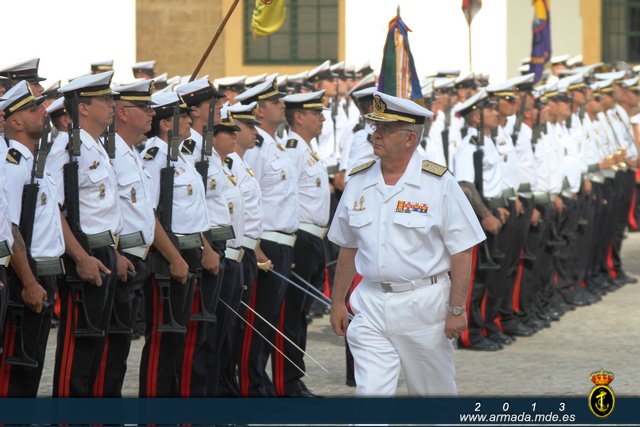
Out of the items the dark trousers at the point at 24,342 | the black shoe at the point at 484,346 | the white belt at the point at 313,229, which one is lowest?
the black shoe at the point at 484,346

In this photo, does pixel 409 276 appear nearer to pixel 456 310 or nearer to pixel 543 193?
pixel 456 310

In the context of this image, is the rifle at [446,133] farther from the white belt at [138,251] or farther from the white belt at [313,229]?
the white belt at [138,251]

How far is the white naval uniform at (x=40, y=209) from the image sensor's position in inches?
305

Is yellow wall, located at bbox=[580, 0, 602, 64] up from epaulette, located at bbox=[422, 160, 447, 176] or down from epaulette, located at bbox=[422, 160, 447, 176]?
up

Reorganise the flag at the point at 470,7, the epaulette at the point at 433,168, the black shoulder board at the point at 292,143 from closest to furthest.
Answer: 1. the epaulette at the point at 433,168
2. the black shoulder board at the point at 292,143
3. the flag at the point at 470,7

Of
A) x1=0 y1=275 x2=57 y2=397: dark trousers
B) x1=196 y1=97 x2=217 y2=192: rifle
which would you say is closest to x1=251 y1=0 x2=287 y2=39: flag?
x1=196 y1=97 x2=217 y2=192: rifle

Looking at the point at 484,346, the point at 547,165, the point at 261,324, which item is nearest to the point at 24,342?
the point at 261,324

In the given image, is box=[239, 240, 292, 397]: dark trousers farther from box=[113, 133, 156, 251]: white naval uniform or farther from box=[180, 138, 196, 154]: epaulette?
box=[113, 133, 156, 251]: white naval uniform

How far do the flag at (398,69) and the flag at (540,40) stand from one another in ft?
30.4

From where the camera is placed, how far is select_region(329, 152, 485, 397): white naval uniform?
286 inches

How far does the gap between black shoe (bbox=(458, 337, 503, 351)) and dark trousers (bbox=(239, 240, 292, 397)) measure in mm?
2826

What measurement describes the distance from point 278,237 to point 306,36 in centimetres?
1883

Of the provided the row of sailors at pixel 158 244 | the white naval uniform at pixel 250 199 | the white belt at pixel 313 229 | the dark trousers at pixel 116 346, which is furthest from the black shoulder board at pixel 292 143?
the dark trousers at pixel 116 346

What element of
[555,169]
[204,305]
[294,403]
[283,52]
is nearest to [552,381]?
[294,403]
